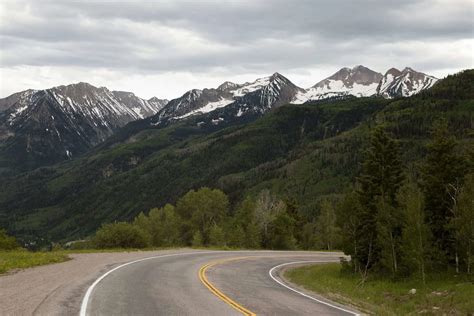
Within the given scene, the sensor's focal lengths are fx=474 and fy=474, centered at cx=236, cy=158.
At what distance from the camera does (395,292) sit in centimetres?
3103

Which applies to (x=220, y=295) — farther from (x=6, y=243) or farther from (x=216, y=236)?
(x=216, y=236)

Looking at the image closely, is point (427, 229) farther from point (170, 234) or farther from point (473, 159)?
point (170, 234)

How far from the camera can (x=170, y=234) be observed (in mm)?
93312

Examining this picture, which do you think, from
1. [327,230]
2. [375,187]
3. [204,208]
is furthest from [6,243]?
[327,230]

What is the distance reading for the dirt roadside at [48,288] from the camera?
51.9 ft

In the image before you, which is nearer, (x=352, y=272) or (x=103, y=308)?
(x=103, y=308)

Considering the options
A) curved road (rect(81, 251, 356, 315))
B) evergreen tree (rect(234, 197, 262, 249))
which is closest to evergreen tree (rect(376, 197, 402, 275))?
curved road (rect(81, 251, 356, 315))

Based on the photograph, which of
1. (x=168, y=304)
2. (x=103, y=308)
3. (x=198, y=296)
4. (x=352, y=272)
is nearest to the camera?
(x=103, y=308)

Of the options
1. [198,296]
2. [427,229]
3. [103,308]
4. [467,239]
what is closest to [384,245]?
[427,229]

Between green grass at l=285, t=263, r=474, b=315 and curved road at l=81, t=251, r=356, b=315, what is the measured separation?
10.5 ft

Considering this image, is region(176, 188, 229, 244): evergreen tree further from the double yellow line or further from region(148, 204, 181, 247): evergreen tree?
the double yellow line

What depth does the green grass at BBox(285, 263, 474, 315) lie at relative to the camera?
77.9ft

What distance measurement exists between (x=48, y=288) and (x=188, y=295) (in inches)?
230

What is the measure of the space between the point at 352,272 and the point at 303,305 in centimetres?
2282
